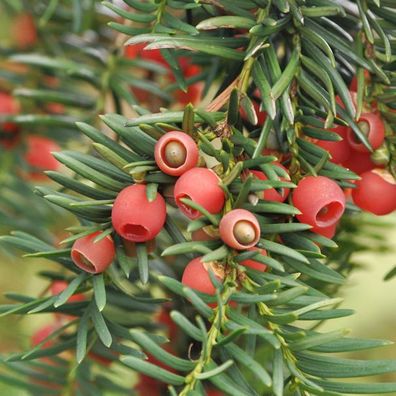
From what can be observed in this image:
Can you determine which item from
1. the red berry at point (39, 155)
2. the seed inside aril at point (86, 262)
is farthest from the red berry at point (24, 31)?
the seed inside aril at point (86, 262)

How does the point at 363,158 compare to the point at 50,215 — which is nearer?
the point at 363,158

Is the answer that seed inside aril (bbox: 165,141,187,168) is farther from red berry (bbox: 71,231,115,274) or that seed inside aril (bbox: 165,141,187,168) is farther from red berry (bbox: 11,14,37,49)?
red berry (bbox: 11,14,37,49)

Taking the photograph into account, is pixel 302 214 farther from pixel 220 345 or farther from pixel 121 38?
pixel 121 38

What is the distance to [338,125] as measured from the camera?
0.49m

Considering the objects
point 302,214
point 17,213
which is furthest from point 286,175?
point 17,213

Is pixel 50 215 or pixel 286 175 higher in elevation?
pixel 286 175

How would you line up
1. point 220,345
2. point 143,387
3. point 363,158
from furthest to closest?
point 143,387
point 363,158
point 220,345

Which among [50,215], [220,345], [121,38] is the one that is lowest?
[50,215]

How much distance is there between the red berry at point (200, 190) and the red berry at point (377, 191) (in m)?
0.11

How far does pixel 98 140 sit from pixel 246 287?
0.42 ft

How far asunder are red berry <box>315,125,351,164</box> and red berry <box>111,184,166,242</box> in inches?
4.4

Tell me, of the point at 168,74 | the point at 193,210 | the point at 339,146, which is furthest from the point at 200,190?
the point at 168,74

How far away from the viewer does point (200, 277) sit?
406 mm

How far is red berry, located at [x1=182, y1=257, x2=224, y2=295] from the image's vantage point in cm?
41
